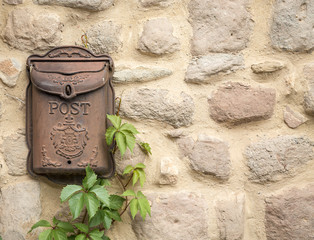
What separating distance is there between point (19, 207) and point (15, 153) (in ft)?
0.64

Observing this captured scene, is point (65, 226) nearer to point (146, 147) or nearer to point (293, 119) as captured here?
point (146, 147)

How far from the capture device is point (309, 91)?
1.28 metres

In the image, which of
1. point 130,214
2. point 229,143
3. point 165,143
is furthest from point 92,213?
point 229,143

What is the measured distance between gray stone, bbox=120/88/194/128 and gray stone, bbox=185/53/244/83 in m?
0.08

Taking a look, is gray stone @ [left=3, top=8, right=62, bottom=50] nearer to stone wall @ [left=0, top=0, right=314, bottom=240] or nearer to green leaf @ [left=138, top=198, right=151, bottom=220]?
stone wall @ [left=0, top=0, right=314, bottom=240]

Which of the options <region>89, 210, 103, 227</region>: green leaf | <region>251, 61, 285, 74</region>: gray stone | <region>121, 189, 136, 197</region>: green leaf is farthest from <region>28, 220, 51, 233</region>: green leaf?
<region>251, 61, 285, 74</region>: gray stone

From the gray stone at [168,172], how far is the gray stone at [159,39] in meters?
0.40

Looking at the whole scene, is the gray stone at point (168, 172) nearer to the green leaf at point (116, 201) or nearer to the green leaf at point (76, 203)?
the green leaf at point (116, 201)

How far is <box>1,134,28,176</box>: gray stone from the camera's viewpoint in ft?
4.33

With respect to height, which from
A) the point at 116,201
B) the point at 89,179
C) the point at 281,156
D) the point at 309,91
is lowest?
the point at 116,201

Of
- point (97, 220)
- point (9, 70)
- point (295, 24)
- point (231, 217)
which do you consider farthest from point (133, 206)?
point (295, 24)

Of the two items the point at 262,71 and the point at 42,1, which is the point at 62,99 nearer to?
the point at 42,1

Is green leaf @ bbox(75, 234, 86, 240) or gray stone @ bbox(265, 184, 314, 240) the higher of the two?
gray stone @ bbox(265, 184, 314, 240)

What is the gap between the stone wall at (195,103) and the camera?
1.29 metres
